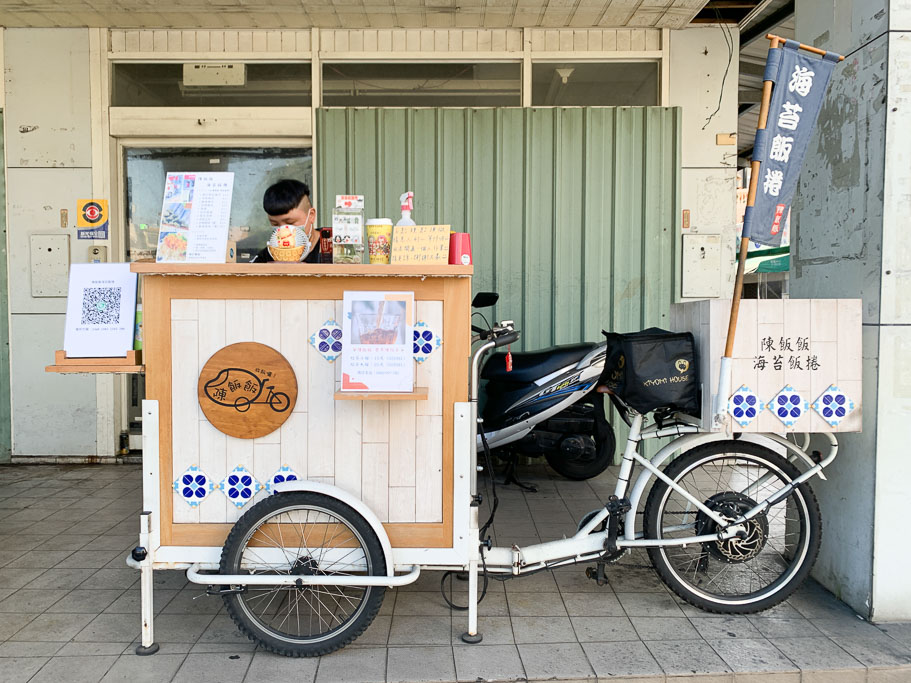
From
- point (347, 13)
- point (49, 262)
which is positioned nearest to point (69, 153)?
point (49, 262)

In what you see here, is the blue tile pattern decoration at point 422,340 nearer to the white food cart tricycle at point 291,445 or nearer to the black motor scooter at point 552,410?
the white food cart tricycle at point 291,445

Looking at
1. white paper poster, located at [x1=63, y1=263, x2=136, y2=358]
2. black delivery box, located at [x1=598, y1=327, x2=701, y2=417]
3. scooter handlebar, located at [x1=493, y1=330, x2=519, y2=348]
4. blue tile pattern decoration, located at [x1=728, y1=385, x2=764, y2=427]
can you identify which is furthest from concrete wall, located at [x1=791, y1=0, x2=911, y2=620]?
white paper poster, located at [x1=63, y1=263, x2=136, y2=358]

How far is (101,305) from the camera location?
336 cm

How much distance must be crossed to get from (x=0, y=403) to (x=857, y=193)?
7114 mm

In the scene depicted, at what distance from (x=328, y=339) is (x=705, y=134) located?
4.76 metres

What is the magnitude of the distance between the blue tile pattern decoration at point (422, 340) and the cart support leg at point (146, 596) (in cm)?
139

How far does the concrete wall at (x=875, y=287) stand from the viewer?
136 inches

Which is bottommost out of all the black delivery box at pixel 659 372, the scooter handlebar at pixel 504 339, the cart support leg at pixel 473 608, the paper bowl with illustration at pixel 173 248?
the cart support leg at pixel 473 608

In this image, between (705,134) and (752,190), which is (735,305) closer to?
(752,190)

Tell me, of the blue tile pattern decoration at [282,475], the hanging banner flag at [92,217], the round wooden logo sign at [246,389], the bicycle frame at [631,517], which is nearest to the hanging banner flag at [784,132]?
the bicycle frame at [631,517]

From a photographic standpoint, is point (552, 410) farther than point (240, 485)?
Yes

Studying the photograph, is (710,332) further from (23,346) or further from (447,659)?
(23,346)

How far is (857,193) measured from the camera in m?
3.66

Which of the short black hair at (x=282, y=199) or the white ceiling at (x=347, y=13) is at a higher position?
the white ceiling at (x=347, y=13)
